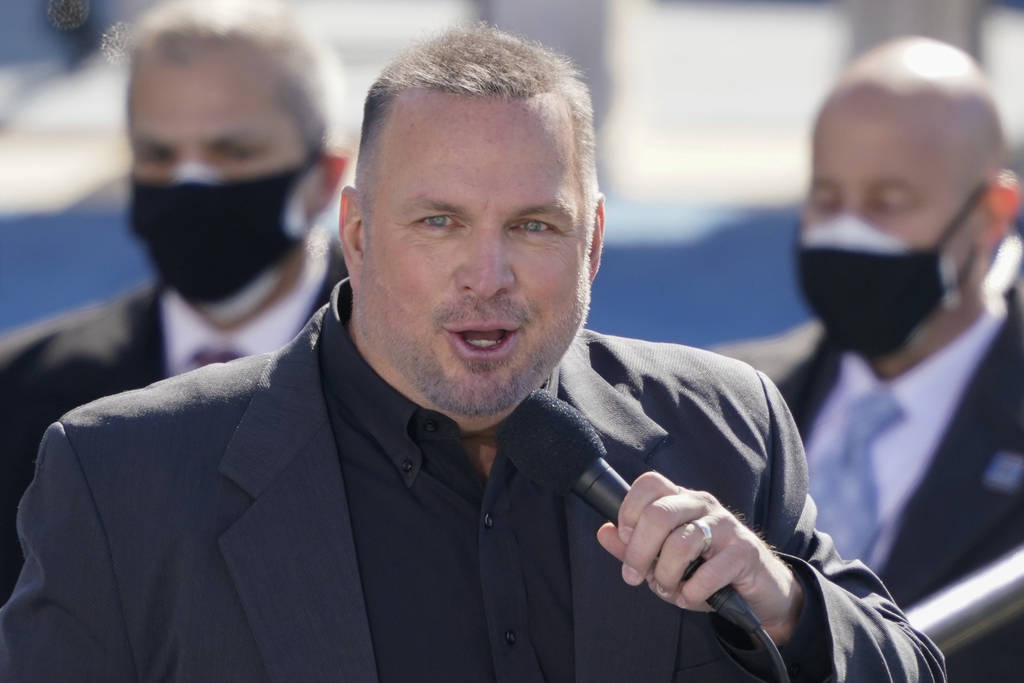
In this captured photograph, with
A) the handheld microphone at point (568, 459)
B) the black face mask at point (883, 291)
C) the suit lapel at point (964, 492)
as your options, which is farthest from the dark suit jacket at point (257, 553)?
the black face mask at point (883, 291)

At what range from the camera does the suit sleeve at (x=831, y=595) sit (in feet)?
8.04

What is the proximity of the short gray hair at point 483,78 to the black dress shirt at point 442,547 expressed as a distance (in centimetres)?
36

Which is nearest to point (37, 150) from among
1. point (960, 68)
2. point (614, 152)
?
point (614, 152)

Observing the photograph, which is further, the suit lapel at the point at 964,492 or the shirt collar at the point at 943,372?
the shirt collar at the point at 943,372

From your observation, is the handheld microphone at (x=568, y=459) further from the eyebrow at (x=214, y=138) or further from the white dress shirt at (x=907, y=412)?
the eyebrow at (x=214, y=138)

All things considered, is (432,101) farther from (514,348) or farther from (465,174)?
(514,348)

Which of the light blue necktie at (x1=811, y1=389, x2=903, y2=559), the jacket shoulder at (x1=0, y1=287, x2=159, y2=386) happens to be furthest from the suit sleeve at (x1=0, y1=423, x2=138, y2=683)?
the light blue necktie at (x1=811, y1=389, x2=903, y2=559)

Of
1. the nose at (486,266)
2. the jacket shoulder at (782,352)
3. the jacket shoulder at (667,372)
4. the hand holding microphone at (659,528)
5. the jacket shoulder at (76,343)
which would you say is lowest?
the jacket shoulder at (782,352)

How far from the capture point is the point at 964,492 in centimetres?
420

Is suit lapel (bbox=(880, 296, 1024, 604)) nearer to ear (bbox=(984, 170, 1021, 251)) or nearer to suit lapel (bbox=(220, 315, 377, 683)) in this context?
ear (bbox=(984, 170, 1021, 251))

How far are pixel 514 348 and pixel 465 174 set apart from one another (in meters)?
0.25

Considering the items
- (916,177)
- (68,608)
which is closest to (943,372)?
(916,177)

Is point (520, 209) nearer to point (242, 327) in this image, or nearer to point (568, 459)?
point (568, 459)

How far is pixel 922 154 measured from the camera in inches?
183
